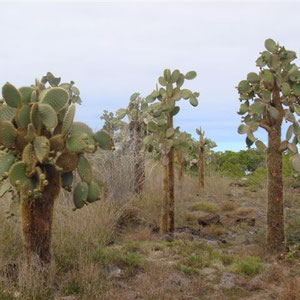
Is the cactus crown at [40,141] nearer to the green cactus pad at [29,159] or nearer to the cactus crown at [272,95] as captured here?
the green cactus pad at [29,159]

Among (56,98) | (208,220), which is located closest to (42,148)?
(56,98)

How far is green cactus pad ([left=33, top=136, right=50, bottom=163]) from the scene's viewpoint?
4.84 m

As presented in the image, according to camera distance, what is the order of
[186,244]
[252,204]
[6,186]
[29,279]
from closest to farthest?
[29,279]
[6,186]
[186,244]
[252,204]

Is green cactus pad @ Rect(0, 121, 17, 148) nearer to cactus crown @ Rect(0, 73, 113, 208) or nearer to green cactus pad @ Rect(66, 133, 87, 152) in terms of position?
cactus crown @ Rect(0, 73, 113, 208)

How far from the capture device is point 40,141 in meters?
4.91

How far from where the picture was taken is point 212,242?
8672mm

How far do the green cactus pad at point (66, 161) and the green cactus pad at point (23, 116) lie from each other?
540 millimetres

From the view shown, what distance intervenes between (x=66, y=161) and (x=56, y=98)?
73 cm

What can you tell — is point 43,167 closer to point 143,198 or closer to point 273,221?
point 273,221

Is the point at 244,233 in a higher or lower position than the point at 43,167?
lower

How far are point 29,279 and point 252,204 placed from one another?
34.4ft

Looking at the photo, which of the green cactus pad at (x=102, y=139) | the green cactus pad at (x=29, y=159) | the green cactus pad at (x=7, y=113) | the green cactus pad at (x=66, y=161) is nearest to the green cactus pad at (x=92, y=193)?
the green cactus pad at (x=66, y=161)

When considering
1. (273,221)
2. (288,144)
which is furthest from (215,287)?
(288,144)

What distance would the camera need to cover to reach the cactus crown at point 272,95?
798 cm
